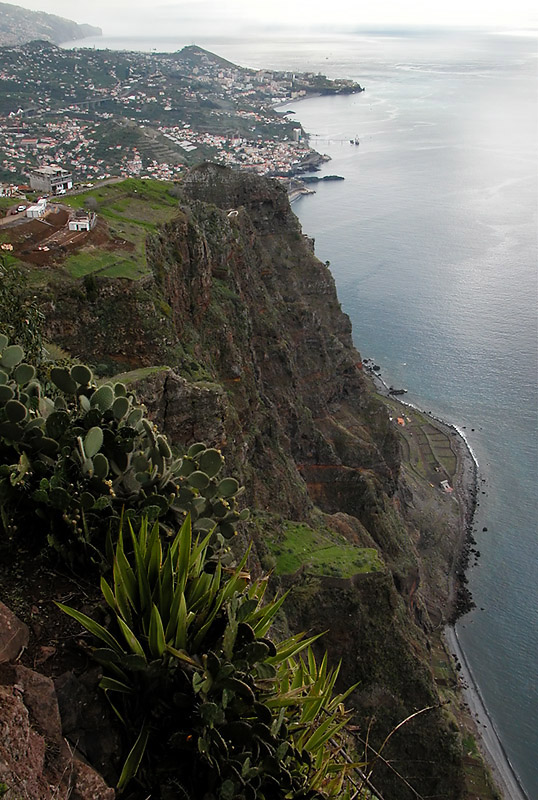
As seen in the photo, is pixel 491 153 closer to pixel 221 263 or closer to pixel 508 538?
pixel 508 538

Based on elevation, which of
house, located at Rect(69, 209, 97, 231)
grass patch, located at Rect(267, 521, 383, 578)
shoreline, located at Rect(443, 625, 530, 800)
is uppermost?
house, located at Rect(69, 209, 97, 231)

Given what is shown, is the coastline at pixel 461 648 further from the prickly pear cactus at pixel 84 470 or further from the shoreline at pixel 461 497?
the prickly pear cactus at pixel 84 470

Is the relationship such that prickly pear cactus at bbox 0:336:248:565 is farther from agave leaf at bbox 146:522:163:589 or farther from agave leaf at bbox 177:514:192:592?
agave leaf at bbox 177:514:192:592

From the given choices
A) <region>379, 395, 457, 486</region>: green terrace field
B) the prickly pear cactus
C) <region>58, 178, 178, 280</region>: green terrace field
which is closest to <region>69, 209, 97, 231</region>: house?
<region>58, 178, 178, 280</region>: green terrace field

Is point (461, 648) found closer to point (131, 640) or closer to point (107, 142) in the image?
point (131, 640)

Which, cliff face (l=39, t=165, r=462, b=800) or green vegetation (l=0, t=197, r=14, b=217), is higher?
green vegetation (l=0, t=197, r=14, b=217)

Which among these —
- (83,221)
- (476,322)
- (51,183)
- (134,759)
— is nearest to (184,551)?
(134,759)

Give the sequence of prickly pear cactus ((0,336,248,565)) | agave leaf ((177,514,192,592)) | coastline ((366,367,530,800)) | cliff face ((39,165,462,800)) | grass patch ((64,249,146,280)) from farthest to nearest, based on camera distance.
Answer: coastline ((366,367,530,800)) < grass patch ((64,249,146,280)) < cliff face ((39,165,462,800)) < prickly pear cactus ((0,336,248,565)) < agave leaf ((177,514,192,592))

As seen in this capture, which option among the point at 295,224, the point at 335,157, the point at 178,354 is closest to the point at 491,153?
the point at 335,157
